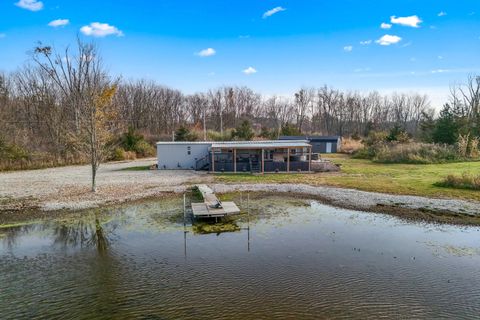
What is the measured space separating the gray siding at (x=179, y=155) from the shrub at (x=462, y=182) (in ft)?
55.0

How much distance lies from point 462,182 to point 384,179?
4.23m

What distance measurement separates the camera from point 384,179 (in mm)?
21328

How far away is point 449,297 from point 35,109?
46.8 meters

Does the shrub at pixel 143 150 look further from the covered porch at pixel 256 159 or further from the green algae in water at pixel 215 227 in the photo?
the green algae in water at pixel 215 227

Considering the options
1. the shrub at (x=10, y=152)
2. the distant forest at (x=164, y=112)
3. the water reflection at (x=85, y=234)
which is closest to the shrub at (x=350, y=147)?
the distant forest at (x=164, y=112)

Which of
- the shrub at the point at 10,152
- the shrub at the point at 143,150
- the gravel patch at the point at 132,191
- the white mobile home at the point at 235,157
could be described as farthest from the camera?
the shrub at the point at 143,150

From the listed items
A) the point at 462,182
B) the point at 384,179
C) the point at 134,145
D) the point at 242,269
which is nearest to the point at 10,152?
the point at 134,145

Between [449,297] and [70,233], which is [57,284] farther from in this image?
[449,297]

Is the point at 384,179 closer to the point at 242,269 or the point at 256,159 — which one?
the point at 256,159

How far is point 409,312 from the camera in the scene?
677 cm

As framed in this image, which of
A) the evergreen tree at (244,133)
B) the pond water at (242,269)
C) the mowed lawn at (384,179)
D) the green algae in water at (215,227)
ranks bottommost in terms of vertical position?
the pond water at (242,269)

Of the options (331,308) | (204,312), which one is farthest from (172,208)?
(331,308)

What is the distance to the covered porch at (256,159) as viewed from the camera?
25484mm

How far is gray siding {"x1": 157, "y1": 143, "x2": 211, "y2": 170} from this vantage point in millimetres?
27703
